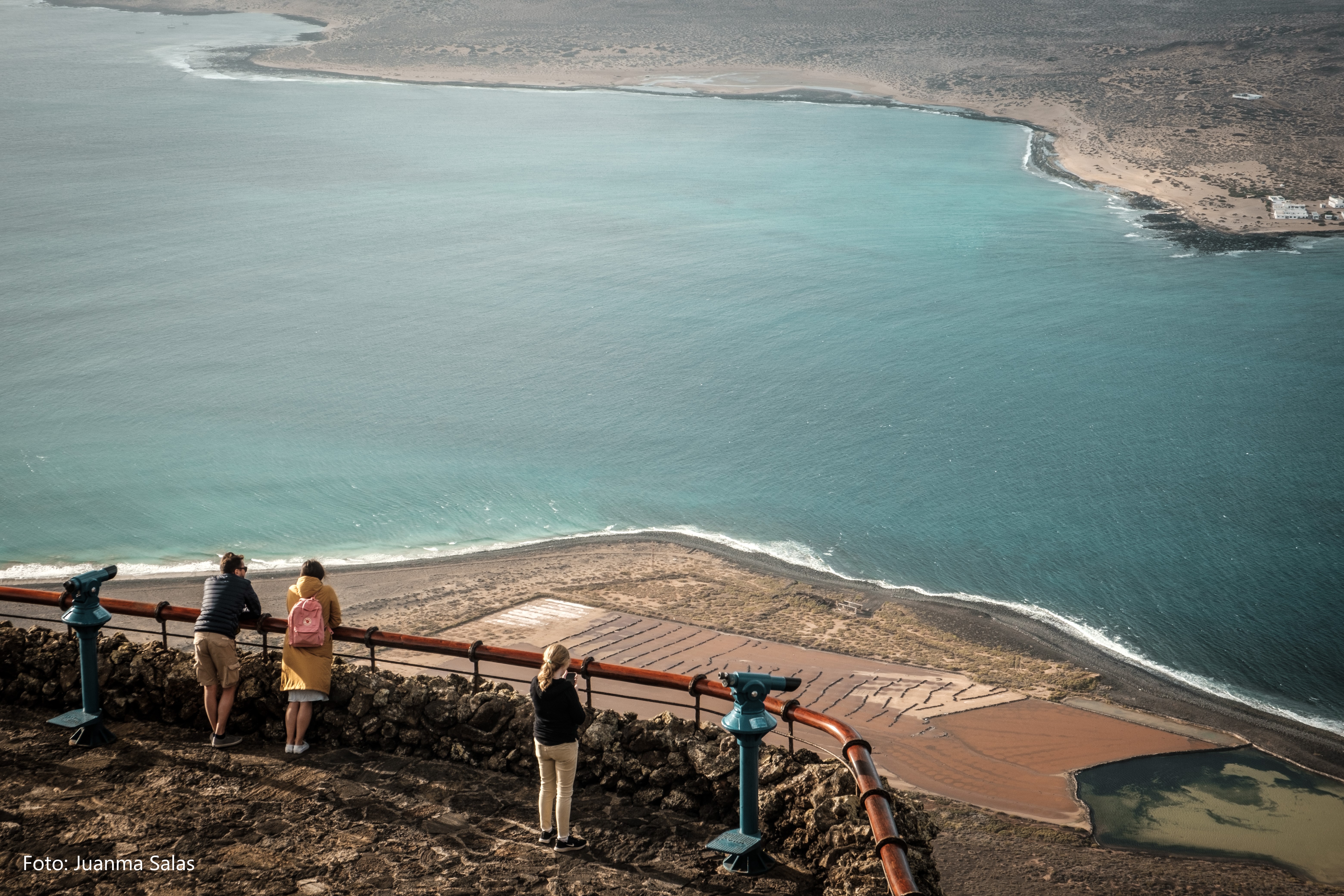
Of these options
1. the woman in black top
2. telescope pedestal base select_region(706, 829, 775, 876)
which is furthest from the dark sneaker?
telescope pedestal base select_region(706, 829, 775, 876)

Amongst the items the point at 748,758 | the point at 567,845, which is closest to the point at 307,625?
the point at 567,845

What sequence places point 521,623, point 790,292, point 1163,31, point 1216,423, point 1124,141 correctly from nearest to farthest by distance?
point 521,623 → point 1216,423 → point 790,292 → point 1124,141 → point 1163,31

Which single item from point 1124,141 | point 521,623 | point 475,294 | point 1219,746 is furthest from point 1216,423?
point 1124,141

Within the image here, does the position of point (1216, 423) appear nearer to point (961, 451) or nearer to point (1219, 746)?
point (961, 451)

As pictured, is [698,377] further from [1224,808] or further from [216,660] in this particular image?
[216,660]

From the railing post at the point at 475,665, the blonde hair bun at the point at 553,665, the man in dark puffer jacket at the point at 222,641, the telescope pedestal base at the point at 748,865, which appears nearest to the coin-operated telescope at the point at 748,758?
the telescope pedestal base at the point at 748,865

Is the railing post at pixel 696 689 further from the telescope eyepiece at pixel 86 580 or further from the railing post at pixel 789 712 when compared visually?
the telescope eyepiece at pixel 86 580
